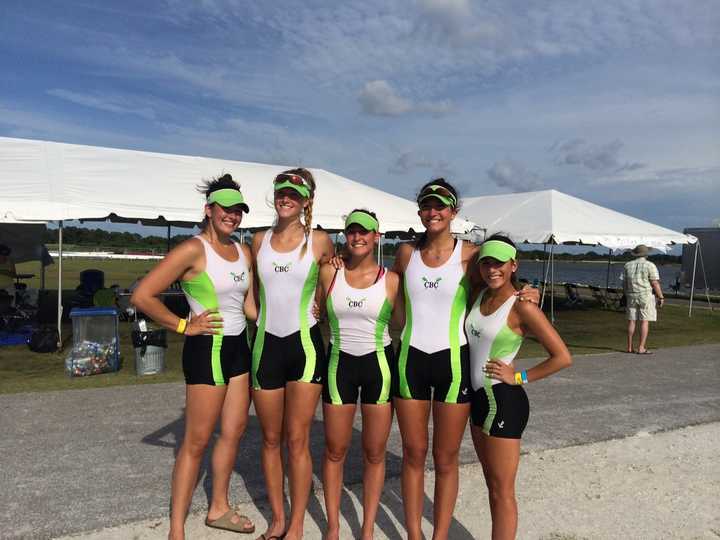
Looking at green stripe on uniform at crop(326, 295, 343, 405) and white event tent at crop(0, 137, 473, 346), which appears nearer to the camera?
green stripe on uniform at crop(326, 295, 343, 405)

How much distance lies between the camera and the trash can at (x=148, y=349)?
6879 mm

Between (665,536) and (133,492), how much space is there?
3.28m

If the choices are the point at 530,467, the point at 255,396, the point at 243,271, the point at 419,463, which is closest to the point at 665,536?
the point at 530,467

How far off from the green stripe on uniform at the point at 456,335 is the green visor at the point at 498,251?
0.75 ft

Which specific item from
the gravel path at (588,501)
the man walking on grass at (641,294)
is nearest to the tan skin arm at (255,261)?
the gravel path at (588,501)

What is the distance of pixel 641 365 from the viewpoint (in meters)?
8.31

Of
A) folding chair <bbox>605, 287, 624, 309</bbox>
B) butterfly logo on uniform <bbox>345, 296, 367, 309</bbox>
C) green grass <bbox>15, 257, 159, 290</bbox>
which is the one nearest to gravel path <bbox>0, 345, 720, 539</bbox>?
butterfly logo on uniform <bbox>345, 296, 367, 309</bbox>

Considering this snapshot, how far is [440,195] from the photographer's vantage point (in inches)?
114

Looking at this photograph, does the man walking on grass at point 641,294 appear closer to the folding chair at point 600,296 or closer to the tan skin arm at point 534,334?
the tan skin arm at point 534,334

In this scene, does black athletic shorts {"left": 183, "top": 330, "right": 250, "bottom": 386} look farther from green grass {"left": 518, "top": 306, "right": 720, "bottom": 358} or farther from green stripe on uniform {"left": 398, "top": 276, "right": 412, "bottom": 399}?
green grass {"left": 518, "top": 306, "right": 720, "bottom": 358}

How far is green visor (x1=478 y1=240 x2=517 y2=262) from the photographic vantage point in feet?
8.59

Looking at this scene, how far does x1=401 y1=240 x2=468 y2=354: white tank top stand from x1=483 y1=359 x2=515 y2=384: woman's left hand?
210 mm

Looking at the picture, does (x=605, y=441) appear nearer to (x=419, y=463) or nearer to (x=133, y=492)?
(x=419, y=463)

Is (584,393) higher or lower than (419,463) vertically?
lower
